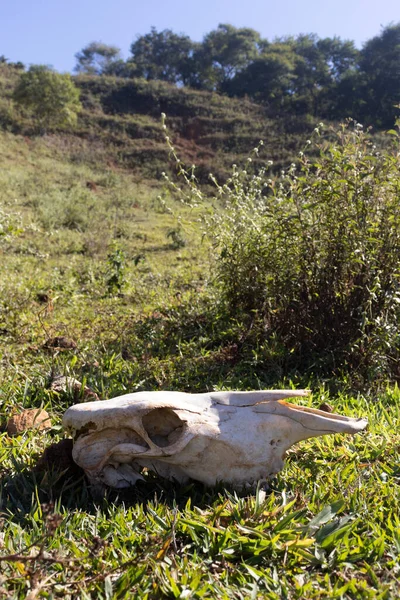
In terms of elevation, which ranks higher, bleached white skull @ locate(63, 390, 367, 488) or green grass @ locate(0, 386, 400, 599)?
bleached white skull @ locate(63, 390, 367, 488)

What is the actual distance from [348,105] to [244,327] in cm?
3062

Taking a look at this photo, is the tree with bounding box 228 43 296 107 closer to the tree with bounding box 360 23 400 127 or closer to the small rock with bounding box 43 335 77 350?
the tree with bounding box 360 23 400 127

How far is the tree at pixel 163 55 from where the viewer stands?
155 ft

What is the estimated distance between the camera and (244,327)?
157 inches

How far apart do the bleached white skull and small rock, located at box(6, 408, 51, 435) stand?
0.58 m

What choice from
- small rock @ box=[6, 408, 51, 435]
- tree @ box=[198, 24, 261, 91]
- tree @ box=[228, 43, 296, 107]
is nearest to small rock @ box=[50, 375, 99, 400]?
small rock @ box=[6, 408, 51, 435]

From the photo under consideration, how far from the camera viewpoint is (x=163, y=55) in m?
48.8

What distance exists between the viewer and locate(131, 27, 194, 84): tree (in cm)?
4712

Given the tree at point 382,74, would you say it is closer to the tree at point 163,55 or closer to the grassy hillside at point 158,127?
the grassy hillside at point 158,127

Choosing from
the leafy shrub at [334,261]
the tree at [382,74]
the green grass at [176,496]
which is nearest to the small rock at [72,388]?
the green grass at [176,496]

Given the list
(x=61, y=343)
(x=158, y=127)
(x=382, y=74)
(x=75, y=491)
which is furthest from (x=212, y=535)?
(x=382, y=74)

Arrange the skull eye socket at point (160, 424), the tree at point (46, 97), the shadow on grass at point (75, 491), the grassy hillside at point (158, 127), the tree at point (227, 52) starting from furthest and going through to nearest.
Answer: the tree at point (227, 52), the tree at point (46, 97), the grassy hillside at point (158, 127), the skull eye socket at point (160, 424), the shadow on grass at point (75, 491)

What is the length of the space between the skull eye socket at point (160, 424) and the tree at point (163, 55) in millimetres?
48537

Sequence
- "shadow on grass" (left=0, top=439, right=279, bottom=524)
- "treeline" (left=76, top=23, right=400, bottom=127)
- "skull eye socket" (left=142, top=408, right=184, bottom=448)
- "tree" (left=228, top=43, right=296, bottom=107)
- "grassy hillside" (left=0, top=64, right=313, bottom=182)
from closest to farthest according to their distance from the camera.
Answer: "shadow on grass" (left=0, top=439, right=279, bottom=524)
"skull eye socket" (left=142, top=408, right=184, bottom=448)
"grassy hillside" (left=0, top=64, right=313, bottom=182)
"treeline" (left=76, top=23, right=400, bottom=127)
"tree" (left=228, top=43, right=296, bottom=107)
